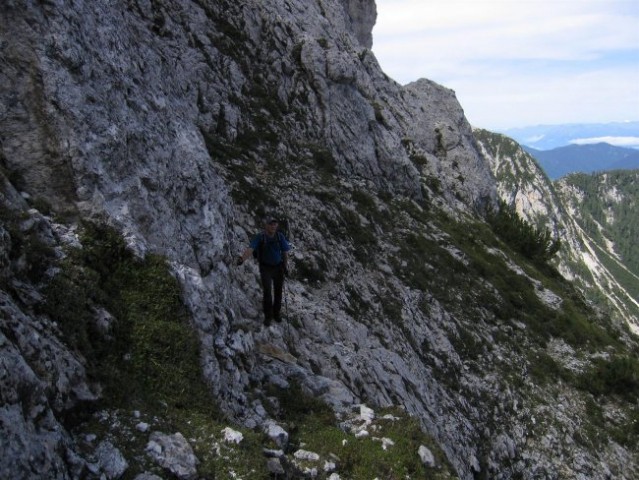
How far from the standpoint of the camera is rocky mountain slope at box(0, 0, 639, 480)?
7.85 metres

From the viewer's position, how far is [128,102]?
13555 millimetres

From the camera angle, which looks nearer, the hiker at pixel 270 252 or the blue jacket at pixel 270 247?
the hiker at pixel 270 252

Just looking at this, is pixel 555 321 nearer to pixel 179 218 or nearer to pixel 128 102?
pixel 179 218

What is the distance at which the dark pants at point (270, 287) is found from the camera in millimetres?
13461

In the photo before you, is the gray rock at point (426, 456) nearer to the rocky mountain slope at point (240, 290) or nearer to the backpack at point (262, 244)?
the rocky mountain slope at point (240, 290)

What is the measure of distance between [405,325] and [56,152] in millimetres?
15037

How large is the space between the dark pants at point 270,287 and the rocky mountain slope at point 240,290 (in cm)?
51

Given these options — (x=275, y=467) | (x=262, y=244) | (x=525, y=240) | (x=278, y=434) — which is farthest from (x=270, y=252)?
(x=525, y=240)

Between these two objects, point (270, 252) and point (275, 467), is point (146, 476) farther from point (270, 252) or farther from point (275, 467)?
point (270, 252)

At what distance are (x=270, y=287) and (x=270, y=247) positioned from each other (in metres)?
1.36

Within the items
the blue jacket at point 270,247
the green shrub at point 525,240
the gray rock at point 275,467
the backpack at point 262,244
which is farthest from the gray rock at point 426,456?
the green shrub at point 525,240

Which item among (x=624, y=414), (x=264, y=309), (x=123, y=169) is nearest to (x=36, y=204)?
(x=123, y=169)

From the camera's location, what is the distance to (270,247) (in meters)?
13.2

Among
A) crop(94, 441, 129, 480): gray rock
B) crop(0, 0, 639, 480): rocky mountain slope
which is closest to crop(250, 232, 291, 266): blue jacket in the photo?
crop(0, 0, 639, 480): rocky mountain slope
